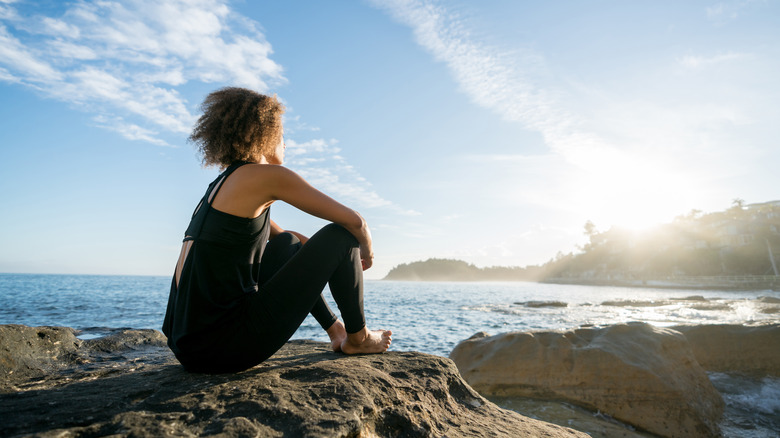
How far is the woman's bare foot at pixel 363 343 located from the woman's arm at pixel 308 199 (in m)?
0.72

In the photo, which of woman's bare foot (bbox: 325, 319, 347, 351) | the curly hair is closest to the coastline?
woman's bare foot (bbox: 325, 319, 347, 351)

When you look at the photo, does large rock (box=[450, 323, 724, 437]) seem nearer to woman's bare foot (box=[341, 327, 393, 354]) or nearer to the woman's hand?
woman's bare foot (box=[341, 327, 393, 354])

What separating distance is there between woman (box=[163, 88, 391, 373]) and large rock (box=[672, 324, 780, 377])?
5.96 meters

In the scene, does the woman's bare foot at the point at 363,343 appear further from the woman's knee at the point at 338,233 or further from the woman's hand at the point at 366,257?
the woman's knee at the point at 338,233

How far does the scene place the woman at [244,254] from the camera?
1.92 m

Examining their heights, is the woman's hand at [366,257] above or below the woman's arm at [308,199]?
below

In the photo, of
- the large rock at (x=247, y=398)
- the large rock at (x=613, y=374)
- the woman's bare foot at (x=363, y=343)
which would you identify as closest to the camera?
the large rock at (x=247, y=398)

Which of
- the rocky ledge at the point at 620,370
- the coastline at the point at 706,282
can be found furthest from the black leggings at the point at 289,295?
the coastline at the point at 706,282

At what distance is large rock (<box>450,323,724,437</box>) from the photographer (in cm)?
413

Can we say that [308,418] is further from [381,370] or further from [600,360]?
[600,360]

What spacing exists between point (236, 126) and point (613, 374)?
176 inches

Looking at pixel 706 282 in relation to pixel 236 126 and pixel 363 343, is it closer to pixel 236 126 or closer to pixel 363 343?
pixel 363 343

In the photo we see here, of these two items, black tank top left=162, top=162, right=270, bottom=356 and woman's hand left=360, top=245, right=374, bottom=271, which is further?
woman's hand left=360, top=245, right=374, bottom=271

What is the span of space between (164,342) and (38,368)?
1656 mm
